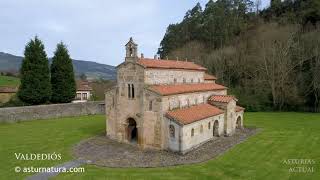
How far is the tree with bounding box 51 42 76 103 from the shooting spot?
53.9 metres

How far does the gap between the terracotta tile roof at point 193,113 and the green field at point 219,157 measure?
407 centimetres

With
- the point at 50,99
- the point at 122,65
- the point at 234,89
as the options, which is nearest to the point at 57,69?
the point at 50,99

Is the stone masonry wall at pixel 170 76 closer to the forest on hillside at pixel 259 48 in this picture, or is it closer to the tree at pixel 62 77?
the forest on hillside at pixel 259 48

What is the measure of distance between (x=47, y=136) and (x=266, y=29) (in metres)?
54.0

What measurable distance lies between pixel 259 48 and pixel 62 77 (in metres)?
37.2

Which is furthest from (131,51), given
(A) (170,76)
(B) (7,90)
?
(B) (7,90)

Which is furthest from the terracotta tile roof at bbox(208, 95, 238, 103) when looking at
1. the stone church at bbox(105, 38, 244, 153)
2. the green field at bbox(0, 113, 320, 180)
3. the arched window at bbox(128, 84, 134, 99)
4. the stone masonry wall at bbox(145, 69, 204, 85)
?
the arched window at bbox(128, 84, 134, 99)

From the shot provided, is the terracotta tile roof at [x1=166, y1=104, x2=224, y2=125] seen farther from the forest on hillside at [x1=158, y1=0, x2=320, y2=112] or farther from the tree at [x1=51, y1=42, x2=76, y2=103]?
the tree at [x1=51, y1=42, x2=76, y2=103]

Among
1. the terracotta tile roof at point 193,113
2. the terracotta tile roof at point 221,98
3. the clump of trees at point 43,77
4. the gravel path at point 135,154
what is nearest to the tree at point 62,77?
the clump of trees at point 43,77

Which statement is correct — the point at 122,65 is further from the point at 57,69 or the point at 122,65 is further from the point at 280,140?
the point at 57,69

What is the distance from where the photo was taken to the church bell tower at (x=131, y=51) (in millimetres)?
29391

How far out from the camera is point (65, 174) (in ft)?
69.6

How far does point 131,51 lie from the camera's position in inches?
1168

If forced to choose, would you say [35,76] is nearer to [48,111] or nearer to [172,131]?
[48,111]
